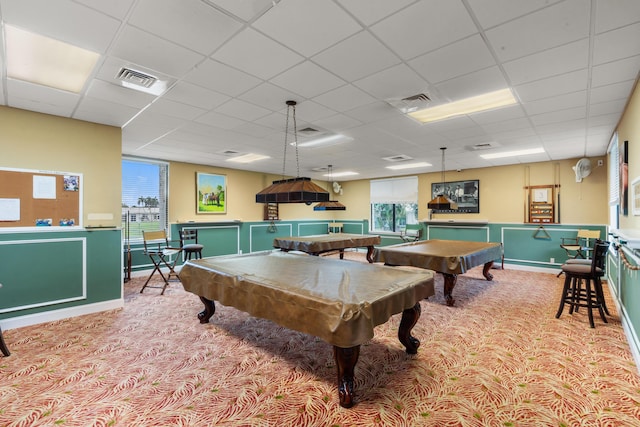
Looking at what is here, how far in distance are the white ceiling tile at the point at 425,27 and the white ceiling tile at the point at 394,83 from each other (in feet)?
1.06

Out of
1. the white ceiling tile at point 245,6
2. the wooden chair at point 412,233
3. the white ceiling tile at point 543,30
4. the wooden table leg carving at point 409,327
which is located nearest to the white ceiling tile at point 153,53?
the white ceiling tile at point 245,6

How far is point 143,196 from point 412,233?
695 cm

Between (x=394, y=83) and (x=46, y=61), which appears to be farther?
(x=394, y=83)

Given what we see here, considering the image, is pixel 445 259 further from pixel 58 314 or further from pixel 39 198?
pixel 39 198

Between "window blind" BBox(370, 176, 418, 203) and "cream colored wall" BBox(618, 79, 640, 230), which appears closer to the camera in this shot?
"cream colored wall" BBox(618, 79, 640, 230)

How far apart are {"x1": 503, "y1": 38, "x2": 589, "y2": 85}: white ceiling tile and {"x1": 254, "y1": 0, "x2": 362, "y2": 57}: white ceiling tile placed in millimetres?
1473

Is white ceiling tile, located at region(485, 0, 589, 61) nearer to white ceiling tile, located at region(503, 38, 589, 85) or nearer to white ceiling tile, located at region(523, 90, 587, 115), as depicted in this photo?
white ceiling tile, located at region(503, 38, 589, 85)

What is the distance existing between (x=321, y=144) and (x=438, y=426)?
170 inches

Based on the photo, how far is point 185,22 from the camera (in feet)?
6.44

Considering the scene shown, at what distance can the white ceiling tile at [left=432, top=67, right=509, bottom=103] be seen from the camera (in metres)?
2.68

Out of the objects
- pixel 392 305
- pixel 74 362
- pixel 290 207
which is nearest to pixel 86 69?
pixel 74 362

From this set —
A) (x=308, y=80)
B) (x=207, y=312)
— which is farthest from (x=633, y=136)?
(x=207, y=312)

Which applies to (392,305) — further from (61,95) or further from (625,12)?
(61,95)

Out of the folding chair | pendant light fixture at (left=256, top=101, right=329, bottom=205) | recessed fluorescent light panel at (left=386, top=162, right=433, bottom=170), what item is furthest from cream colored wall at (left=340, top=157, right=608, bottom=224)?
the folding chair
